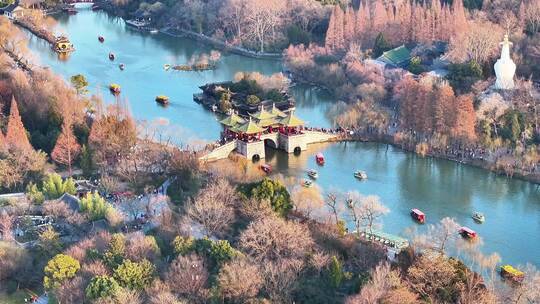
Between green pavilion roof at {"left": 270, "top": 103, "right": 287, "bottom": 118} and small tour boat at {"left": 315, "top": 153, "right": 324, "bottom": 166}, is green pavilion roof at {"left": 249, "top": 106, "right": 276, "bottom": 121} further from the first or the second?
small tour boat at {"left": 315, "top": 153, "right": 324, "bottom": 166}

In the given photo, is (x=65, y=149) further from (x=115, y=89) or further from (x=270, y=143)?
(x=115, y=89)

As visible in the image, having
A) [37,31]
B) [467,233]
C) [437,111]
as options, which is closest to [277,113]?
[437,111]

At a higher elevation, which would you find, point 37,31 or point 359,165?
point 359,165

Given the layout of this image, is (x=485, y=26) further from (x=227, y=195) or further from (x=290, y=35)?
(x=227, y=195)

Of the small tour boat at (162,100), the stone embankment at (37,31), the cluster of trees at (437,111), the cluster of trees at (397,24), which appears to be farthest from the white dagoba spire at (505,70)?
the stone embankment at (37,31)

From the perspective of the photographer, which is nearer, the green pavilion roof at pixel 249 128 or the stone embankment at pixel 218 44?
the green pavilion roof at pixel 249 128

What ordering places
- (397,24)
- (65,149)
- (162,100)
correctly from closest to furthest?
(65,149) → (162,100) → (397,24)

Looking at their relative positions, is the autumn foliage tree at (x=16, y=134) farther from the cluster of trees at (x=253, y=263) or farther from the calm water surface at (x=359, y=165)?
the cluster of trees at (x=253, y=263)
